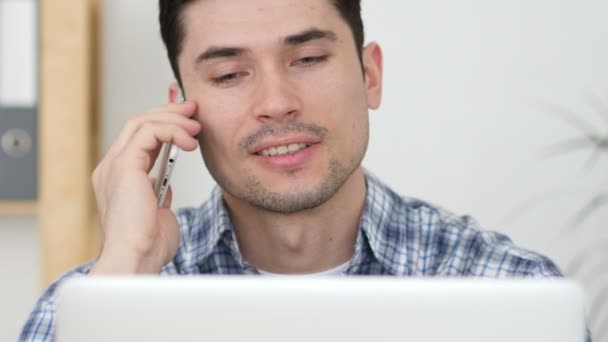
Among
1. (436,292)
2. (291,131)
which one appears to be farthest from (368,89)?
(436,292)

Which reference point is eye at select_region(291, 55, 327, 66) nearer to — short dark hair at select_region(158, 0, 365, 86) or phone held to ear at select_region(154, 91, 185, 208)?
short dark hair at select_region(158, 0, 365, 86)

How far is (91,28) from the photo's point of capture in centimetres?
218

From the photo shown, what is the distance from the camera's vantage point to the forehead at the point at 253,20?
56.2 inches

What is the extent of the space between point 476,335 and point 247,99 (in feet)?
3.02

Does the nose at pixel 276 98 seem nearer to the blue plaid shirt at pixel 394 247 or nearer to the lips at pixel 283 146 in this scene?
the lips at pixel 283 146

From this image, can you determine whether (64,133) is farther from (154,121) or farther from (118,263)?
(118,263)

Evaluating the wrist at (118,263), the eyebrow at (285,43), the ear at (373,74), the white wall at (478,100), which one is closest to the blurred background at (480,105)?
the white wall at (478,100)

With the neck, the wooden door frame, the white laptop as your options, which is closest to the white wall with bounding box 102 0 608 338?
the wooden door frame

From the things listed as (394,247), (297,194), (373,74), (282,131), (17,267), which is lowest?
(17,267)

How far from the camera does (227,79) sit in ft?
4.83

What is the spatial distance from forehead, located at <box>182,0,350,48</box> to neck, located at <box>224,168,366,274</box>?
0.29m

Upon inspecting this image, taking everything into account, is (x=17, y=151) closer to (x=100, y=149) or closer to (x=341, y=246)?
(x=100, y=149)

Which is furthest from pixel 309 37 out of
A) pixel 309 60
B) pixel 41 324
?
pixel 41 324

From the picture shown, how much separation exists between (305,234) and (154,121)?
322mm
